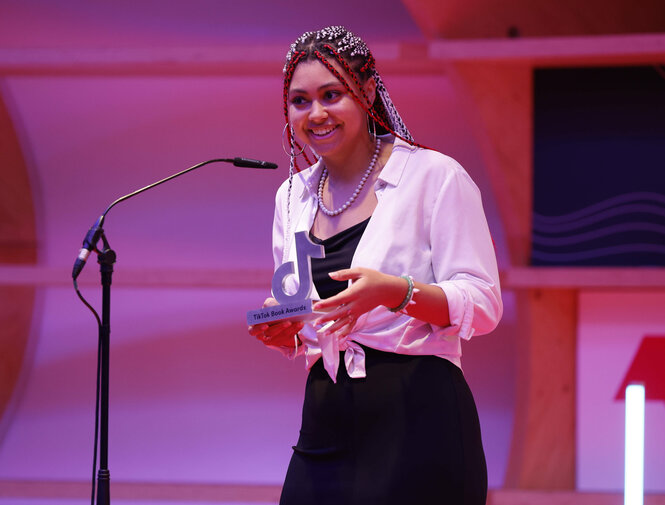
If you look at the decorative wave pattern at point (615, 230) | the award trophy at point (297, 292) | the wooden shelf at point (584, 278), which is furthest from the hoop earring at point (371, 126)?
the decorative wave pattern at point (615, 230)

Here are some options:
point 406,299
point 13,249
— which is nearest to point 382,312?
point 406,299

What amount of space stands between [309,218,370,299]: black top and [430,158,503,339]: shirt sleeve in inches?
4.7

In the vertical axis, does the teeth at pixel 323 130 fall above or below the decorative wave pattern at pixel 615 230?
below

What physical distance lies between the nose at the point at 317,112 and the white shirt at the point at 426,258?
0.41 feet

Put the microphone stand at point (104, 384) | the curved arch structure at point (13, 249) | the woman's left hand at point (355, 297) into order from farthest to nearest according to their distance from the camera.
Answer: the curved arch structure at point (13, 249), the microphone stand at point (104, 384), the woman's left hand at point (355, 297)

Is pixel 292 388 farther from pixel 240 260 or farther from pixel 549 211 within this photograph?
pixel 549 211

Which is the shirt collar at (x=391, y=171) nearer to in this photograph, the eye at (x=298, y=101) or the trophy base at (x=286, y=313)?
the eye at (x=298, y=101)

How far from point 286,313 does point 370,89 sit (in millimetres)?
425

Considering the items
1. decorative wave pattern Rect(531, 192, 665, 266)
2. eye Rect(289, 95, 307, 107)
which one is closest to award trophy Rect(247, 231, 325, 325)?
eye Rect(289, 95, 307, 107)

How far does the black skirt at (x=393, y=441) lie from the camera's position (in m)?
1.15

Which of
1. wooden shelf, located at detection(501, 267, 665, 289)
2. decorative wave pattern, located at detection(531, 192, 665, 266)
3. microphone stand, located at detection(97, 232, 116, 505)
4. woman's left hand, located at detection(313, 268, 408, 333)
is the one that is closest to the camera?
woman's left hand, located at detection(313, 268, 408, 333)

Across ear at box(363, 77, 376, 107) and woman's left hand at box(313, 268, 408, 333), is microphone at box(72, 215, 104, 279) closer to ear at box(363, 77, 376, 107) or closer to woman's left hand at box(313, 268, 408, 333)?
ear at box(363, 77, 376, 107)

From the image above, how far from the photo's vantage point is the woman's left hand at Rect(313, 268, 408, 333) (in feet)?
3.51

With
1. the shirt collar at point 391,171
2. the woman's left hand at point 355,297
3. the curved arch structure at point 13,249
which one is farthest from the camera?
the curved arch structure at point 13,249
